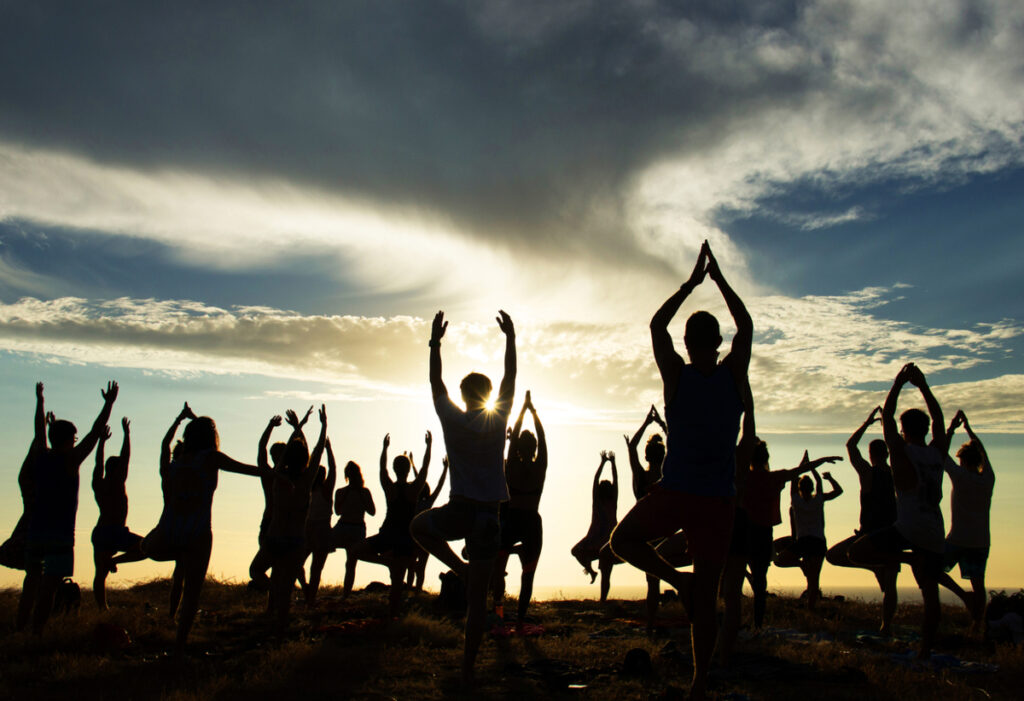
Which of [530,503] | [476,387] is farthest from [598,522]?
[476,387]

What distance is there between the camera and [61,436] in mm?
8086

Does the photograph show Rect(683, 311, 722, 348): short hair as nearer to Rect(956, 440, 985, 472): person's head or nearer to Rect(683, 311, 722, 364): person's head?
Rect(683, 311, 722, 364): person's head

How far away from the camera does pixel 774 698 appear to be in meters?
5.98

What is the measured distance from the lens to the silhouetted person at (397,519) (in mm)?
10438

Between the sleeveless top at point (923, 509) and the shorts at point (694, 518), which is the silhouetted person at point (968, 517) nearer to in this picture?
the sleeveless top at point (923, 509)

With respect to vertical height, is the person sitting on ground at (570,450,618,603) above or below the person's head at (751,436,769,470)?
below

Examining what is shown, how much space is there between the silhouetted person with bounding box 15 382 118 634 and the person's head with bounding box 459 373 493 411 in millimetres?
3987

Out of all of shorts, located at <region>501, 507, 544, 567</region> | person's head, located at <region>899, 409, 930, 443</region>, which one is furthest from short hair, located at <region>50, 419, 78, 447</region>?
person's head, located at <region>899, 409, 930, 443</region>

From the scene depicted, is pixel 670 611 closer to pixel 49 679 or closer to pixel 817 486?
pixel 817 486

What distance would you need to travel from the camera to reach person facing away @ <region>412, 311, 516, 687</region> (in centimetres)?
617

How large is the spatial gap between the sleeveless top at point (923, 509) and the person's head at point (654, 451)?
9.66 feet

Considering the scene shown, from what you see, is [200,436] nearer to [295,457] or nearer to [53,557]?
[295,457]

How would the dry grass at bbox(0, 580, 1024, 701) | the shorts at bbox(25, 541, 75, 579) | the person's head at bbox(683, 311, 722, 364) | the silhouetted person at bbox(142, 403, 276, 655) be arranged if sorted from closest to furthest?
the person's head at bbox(683, 311, 722, 364), the dry grass at bbox(0, 580, 1024, 701), the silhouetted person at bbox(142, 403, 276, 655), the shorts at bbox(25, 541, 75, 579)

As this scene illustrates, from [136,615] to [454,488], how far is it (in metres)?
5.76
